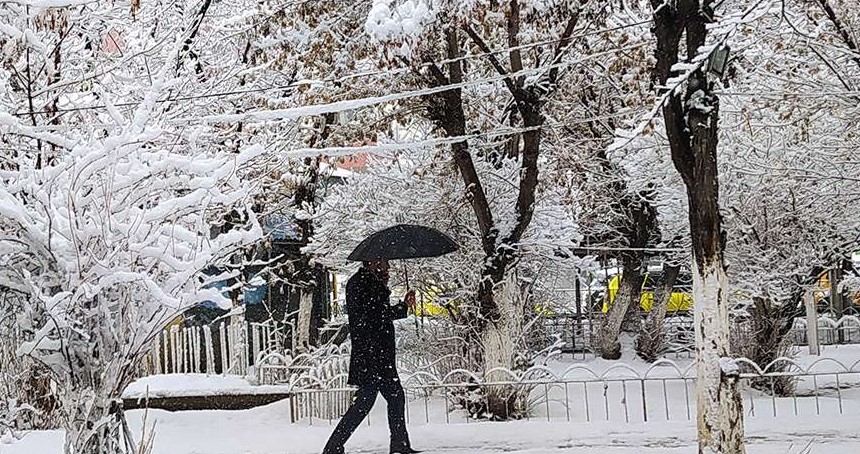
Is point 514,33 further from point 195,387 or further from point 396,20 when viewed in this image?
point 195,387

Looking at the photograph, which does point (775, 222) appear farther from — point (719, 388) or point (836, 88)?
point (719, 388)

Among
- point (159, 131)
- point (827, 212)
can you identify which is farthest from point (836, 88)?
point (159, 131)

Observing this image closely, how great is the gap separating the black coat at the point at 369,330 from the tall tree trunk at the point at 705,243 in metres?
2.76

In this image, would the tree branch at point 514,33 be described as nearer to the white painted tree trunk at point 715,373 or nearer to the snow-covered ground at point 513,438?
the white painted tree trunk at point 715,373

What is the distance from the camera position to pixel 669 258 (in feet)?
48.5

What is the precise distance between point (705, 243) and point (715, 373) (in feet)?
2.86

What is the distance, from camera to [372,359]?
7578 mm

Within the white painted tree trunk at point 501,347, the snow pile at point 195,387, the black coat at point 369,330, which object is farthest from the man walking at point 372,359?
the snow pile at point 195,387

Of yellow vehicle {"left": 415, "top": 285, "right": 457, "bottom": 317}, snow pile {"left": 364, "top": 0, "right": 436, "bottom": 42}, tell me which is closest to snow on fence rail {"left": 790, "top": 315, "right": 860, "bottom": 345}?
yellow vehicle {"left": 415, "top": 285, "right": 457, "bottom": 317}

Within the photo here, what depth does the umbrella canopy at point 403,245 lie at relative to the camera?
8.00 metres

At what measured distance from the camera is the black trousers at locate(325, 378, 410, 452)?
739 centimetres

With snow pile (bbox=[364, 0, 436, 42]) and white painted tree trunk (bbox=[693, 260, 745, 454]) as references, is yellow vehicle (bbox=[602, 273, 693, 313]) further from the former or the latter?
white painted tree trunk (bbox=[693, 260, 745, 454])

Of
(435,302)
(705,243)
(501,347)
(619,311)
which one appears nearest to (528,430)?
(501,347)

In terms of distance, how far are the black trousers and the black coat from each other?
70 mm
